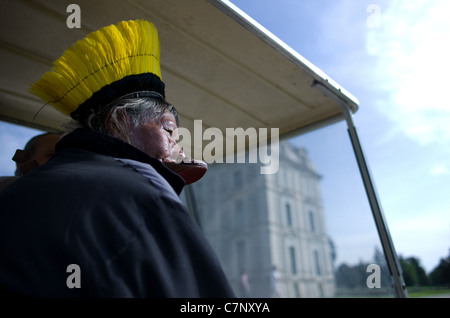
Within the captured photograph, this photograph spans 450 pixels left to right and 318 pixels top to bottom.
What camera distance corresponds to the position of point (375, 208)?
91.3 inches

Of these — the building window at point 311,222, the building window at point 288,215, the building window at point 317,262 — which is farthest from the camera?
the building window at point 311,222

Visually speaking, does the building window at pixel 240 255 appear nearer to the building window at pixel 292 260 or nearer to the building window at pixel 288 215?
the building window at pixel 292 260

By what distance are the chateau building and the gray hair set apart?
3366 cm

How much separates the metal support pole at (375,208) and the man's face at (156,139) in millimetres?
1061

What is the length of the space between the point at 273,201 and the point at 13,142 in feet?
125

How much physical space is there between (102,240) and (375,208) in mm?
1891

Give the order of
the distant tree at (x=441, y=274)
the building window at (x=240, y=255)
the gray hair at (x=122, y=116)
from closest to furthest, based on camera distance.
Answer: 1. the gray hair at (x=122, y=116)
2. the distant tree at (x=441, y=274)
3. the building window at (x=240, y=255)

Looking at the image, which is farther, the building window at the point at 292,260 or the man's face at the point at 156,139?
the building window at the point at 292,260

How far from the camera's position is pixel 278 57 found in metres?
2.02

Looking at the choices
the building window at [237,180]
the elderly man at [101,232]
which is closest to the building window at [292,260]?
the building window at [237,180]

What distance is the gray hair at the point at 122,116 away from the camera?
1.47 m

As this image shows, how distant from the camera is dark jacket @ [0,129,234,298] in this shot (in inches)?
31.3

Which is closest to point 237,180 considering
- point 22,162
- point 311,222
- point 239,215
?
point 239,215
